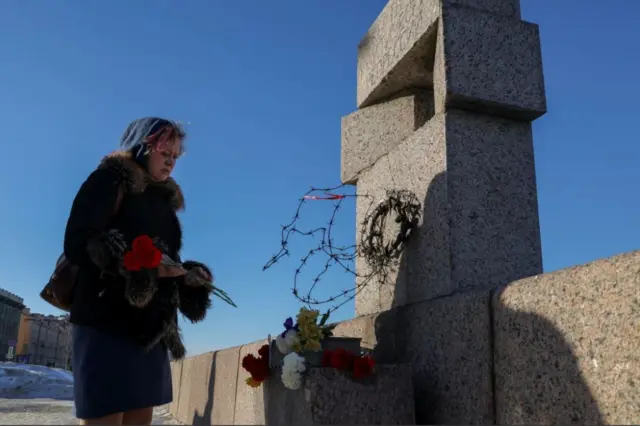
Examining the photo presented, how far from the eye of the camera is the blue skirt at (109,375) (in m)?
2.22

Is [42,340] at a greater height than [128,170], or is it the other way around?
[42,340]

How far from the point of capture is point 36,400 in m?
9.49

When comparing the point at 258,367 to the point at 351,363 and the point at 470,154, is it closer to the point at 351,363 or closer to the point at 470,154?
the point at 351,363

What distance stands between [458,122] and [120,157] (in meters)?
1.63

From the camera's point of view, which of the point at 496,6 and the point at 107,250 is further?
the point at 496,6

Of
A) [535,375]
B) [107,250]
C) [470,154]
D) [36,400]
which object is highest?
[470,154]

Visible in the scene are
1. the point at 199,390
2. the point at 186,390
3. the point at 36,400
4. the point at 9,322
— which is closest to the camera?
the point at 199,390

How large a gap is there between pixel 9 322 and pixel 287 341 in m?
44.6

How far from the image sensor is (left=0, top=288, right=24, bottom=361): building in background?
39.5 metres

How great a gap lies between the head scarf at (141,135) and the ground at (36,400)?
13.4ft

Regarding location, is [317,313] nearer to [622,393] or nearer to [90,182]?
[90,182]

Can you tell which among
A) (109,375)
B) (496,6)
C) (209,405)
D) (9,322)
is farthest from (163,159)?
(9,322)

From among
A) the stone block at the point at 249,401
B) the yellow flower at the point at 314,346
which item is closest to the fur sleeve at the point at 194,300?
the yellow flower at the point at 314,346

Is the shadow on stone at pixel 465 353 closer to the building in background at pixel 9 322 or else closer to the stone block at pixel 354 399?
the stone block at pixel 354 399
